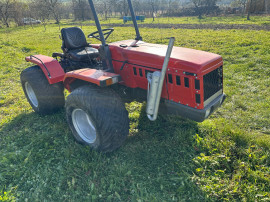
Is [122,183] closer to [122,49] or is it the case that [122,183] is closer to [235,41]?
[122,49]

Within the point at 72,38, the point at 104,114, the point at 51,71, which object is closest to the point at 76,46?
the point at 72,38

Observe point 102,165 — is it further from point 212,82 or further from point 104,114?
point 212,82

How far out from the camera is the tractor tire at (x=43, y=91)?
12.0ft

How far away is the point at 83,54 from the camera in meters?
3.72

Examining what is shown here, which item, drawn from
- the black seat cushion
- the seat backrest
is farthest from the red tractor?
the seat backrest

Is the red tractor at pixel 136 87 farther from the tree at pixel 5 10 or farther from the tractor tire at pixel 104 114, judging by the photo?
the tree at pixel 5 10

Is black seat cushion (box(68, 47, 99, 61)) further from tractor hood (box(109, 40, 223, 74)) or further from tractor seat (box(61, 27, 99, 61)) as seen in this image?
tractor hood (box(109, 40, 223, 74))

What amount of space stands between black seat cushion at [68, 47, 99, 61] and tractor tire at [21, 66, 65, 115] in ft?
1.85

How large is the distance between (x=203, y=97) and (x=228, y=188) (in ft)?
3.43

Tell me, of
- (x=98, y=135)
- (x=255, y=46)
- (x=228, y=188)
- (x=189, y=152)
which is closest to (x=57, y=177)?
(x=98, y=135)

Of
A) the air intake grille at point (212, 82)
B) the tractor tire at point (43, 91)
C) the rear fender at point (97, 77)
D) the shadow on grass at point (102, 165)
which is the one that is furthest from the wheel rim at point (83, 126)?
the air intake grille at point (212, 82)

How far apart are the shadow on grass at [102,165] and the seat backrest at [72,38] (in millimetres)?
1497

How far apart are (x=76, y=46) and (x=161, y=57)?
6.64 ft

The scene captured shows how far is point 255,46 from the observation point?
24.8 ft
